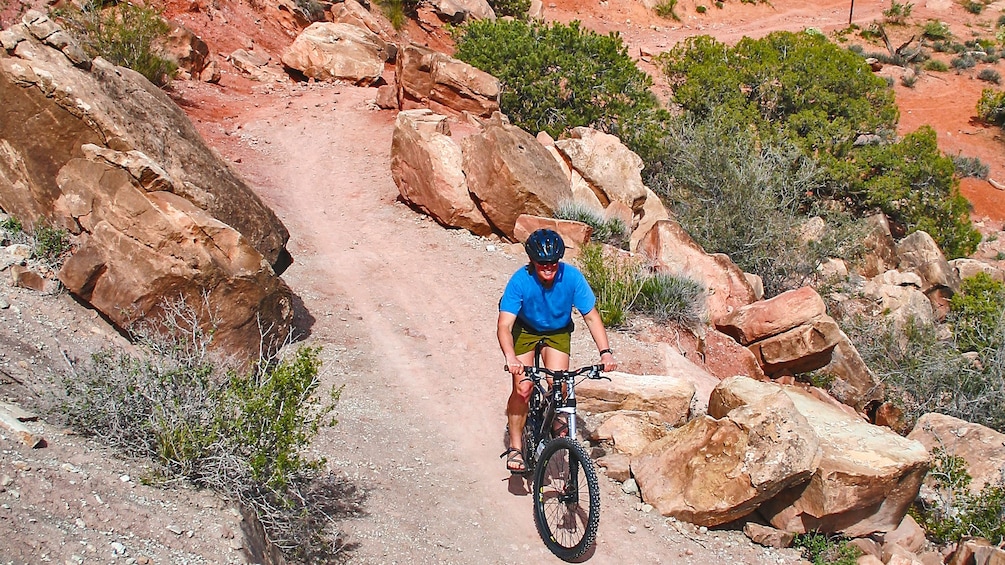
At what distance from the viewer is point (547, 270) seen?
4.88m

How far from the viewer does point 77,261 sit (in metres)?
6.73

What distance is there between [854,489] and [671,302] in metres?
4.26

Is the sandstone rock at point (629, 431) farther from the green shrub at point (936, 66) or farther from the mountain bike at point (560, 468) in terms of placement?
the green shrub at point (936, 66)

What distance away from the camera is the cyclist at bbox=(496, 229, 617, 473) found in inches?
191

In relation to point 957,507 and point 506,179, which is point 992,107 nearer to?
point 506,179

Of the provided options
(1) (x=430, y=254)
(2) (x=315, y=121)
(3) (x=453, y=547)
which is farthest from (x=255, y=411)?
(2) (x=315, y=121)

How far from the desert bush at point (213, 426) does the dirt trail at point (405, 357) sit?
1.99ft

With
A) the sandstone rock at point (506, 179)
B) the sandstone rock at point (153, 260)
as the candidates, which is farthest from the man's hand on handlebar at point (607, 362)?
the sandstone rock at point (506, 179)

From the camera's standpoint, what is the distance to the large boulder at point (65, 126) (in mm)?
7441

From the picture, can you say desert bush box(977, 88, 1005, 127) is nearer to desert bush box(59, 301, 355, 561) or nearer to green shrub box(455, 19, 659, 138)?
green shrub box(455, 19, 659, 138)

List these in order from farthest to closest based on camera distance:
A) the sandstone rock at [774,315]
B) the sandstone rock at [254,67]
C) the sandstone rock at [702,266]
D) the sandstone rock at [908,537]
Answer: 1. the sandstone rock at [254,67]
2. the sandstone rock at [702,266]
3. the sandstone rock at [774,315]
4. the sandstone rock at [908,537]

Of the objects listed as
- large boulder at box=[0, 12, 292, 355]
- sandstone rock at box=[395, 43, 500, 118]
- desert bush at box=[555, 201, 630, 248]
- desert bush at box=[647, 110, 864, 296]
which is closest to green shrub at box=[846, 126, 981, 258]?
desert bush at box=[647, 110, 864, 296]

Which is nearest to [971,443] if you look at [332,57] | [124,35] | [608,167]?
[608,167]

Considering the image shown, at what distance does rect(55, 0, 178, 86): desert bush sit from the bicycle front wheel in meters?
13.0
